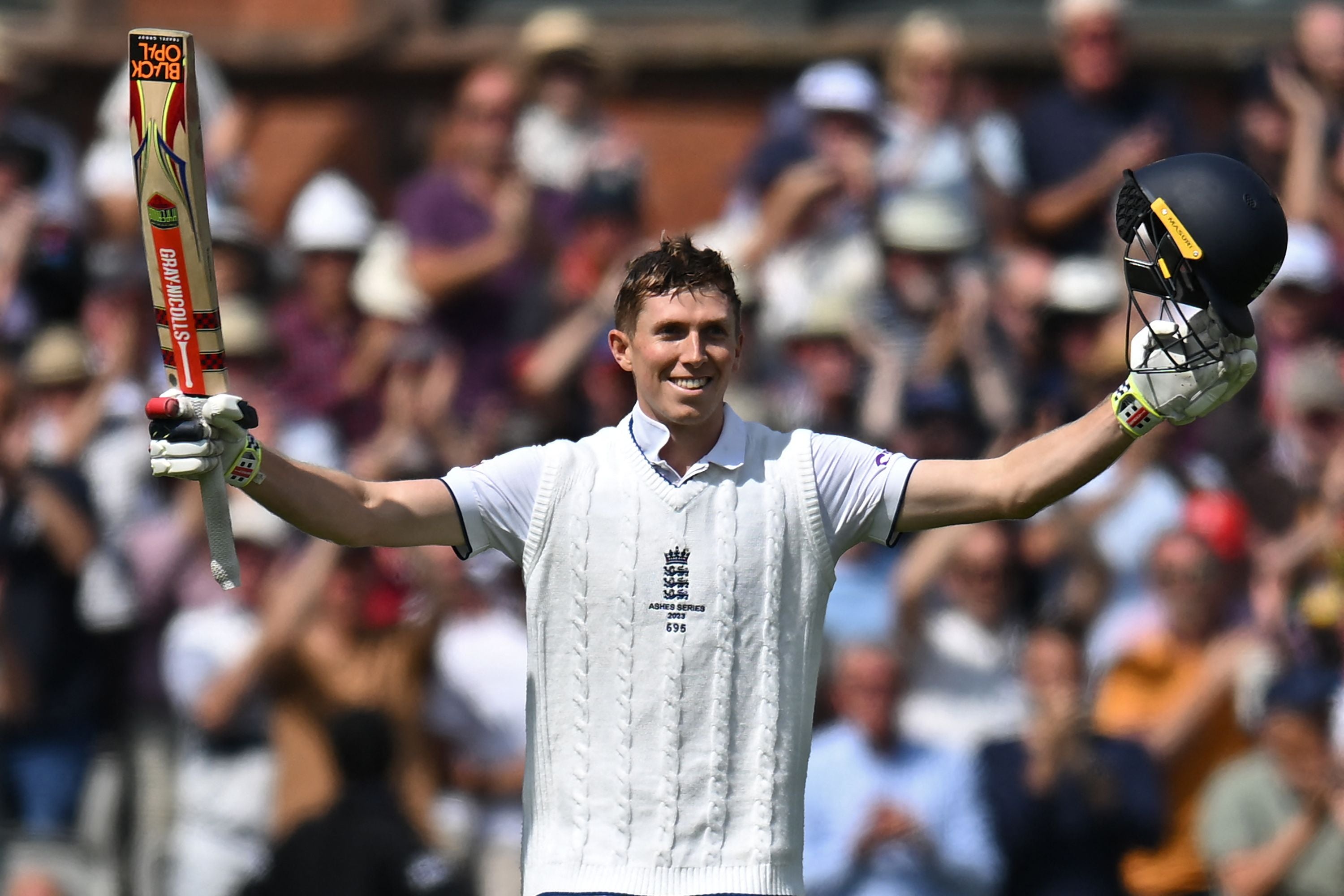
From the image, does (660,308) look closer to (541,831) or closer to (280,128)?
(541,831)

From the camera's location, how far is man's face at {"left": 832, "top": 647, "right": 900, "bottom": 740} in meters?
8.58

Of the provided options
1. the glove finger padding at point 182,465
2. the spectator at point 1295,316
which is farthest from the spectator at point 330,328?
the glove finger padding at point 182,465

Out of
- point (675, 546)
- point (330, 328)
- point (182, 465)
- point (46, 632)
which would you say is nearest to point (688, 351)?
point (675, 546)

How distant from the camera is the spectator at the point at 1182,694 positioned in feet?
28.2

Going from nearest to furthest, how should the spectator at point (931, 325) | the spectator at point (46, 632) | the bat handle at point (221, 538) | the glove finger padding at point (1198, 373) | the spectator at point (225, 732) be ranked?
1. the glove finger padding at point (1198, 373)
2. the bat handle at point (221, 538)
3. the spectator at point (225, 732)
4. the spectator at point (46, 632)
5. the spectator at point (931, 325)

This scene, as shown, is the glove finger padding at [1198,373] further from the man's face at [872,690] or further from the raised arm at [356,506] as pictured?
the man's face at [872,690]

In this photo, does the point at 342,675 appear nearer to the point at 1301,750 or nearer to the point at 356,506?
the point at 1301,750

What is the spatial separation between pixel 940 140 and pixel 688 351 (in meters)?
5.40

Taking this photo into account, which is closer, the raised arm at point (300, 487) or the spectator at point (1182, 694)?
the raised arm at point (300, 487)

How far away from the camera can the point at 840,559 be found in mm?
8828

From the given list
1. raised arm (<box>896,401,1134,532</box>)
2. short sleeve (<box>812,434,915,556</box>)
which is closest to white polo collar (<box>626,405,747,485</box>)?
short sleeve (<box>812,434,915,556</box>)

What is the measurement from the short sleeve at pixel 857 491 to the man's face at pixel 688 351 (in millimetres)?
322

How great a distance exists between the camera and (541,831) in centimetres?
546

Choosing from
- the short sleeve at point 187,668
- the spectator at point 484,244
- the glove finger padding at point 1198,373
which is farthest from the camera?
the spectator at point 484,244
